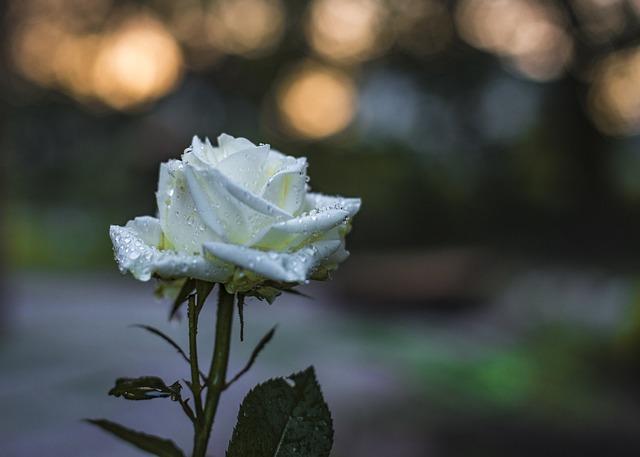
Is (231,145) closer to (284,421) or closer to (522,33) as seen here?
(284,421)

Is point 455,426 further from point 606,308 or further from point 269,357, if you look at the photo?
point 606,308

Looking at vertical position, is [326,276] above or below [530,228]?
below

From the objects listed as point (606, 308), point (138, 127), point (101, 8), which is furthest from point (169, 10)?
point (606, 308)

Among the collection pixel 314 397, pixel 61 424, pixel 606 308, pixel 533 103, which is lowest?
pixel 314 397

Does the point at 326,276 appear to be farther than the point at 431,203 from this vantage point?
A: No

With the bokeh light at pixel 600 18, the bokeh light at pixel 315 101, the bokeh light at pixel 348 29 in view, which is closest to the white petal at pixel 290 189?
the bokeh light at pixel 600 18

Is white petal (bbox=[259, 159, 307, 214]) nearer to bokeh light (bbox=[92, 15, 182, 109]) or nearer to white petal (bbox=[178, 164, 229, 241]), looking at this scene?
white petal (bbox=[178, 164, 229, 241])

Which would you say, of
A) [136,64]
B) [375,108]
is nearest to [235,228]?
[136,64]
